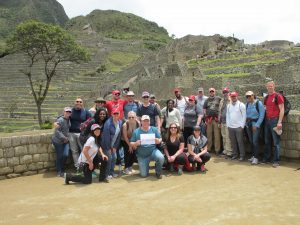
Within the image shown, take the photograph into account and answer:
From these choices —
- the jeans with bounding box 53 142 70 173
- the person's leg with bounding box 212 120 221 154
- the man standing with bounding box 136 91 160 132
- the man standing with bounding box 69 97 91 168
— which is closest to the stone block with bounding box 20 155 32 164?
the jeans with bounding box 53 142 70 173

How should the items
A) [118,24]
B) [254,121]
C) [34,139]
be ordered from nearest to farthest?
[34,139]
[254,121]
[118,24]

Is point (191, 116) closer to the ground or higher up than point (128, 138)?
higher up

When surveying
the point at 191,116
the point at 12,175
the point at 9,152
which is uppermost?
the point at 191,116

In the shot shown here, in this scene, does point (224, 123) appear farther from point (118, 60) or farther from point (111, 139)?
point (118, 60)

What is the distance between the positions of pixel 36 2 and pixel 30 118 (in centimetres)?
7604

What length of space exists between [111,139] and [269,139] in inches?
128

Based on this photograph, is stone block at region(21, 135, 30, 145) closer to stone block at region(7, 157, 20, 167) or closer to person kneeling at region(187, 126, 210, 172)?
stone block at region(7, 157, 20, 167)

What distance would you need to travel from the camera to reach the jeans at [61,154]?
866cm

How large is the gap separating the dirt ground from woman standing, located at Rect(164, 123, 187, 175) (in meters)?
0.25

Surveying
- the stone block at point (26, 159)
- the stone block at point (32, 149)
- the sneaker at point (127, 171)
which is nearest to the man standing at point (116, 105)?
the sneaker at point (127, 171)

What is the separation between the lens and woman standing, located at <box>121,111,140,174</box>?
8.51 metres

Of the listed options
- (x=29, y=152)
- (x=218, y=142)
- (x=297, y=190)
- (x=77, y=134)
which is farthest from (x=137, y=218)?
(x=218, y=142)

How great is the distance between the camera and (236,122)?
9141 millimetres

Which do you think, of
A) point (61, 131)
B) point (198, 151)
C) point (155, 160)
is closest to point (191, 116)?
point (198, 151)
